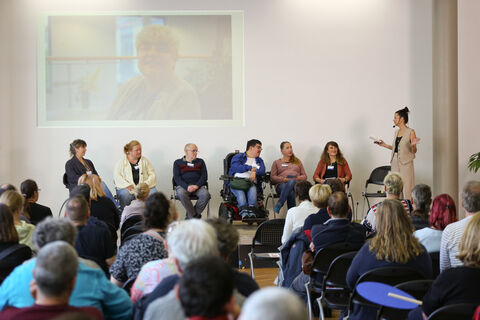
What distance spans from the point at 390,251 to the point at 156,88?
6051 millimetres

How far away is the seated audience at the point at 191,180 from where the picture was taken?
24.9 feet

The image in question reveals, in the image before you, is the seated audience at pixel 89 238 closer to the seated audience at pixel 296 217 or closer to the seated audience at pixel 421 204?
the seated audience at pixel 296 217

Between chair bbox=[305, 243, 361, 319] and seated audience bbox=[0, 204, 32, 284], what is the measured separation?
1.72m

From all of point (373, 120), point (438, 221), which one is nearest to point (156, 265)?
point (438, 221)

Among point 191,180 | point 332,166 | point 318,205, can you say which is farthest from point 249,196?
point 318,205

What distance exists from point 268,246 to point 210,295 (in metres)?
3.70

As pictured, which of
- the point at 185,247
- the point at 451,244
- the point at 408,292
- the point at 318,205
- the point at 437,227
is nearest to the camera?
the point at 185,247

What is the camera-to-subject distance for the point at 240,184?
296 inches

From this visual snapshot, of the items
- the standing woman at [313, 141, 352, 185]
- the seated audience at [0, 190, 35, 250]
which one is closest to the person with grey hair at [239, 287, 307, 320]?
the seated audience at [0, 190, 35, 250]

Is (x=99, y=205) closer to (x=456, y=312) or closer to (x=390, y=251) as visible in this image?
(x=390, y=251)

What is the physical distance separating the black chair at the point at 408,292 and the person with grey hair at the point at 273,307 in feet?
4.46

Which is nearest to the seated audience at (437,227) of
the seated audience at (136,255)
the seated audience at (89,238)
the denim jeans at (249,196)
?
the seated audience at (136,255)

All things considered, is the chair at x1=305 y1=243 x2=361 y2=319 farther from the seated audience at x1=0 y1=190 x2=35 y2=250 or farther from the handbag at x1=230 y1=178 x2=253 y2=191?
the handbag at x1=230 y1=178 x2=253 y2=191

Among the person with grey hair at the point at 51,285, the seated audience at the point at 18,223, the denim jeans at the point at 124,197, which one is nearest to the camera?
the person with grey hair at the point at 51,285
